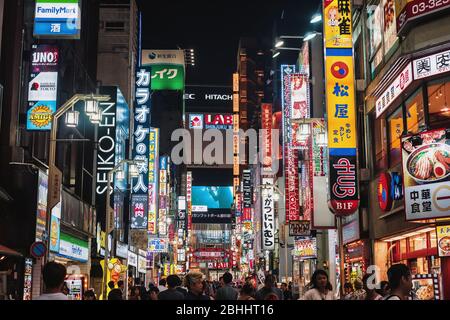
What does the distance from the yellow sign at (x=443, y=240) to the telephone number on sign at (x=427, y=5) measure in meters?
6.78

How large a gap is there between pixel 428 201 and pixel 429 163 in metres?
1.16

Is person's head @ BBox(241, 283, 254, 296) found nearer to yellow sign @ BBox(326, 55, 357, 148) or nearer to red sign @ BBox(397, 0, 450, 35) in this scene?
red sign @ BBox(397, 0, 450, 35)

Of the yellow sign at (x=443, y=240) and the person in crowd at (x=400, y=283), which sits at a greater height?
the yellow sign at (x=443, y=240)

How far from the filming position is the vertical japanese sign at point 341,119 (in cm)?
2481

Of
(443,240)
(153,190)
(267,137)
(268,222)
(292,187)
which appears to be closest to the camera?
(443,240)

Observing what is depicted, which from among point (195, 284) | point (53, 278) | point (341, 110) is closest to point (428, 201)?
point (341, 110)

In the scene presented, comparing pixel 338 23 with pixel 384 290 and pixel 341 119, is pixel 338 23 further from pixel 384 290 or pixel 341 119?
pixel 384 290

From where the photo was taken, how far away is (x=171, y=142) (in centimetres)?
14312

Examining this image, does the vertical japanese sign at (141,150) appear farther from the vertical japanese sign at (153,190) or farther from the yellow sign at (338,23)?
the yellow sign at (338,23)

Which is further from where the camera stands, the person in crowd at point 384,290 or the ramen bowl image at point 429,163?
the ramen bowl image at point 429,163

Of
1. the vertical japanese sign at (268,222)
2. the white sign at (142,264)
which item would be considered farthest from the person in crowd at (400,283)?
the white sign at (142,264)

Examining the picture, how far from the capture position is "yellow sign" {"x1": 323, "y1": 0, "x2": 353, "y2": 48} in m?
25.4

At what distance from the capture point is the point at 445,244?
1889 cm
